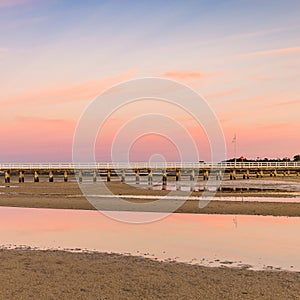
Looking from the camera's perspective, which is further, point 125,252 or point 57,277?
point 125,252

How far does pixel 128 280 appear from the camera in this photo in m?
10.8

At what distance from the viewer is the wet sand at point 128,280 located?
9602mm

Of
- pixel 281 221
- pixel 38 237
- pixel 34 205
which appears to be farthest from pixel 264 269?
pixel 34 205

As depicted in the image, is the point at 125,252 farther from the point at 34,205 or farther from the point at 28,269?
the point at 34,205

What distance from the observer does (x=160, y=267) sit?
1209 cm

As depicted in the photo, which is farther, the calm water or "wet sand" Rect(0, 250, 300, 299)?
the calm water

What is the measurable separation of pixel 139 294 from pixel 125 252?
480 cm

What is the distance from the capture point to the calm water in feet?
45.3

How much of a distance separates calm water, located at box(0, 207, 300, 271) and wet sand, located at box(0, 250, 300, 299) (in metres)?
1.19

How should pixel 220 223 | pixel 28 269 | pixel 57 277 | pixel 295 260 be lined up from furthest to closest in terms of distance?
1. pixel 220 223
2. pixel 295 260
3. pixel 28 269
4. pixel 57 277

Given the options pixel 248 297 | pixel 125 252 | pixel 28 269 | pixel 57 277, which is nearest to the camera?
pixel 248 297

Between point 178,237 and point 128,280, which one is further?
point 178,237

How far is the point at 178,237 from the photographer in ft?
56.9

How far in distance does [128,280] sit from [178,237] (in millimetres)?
6714
